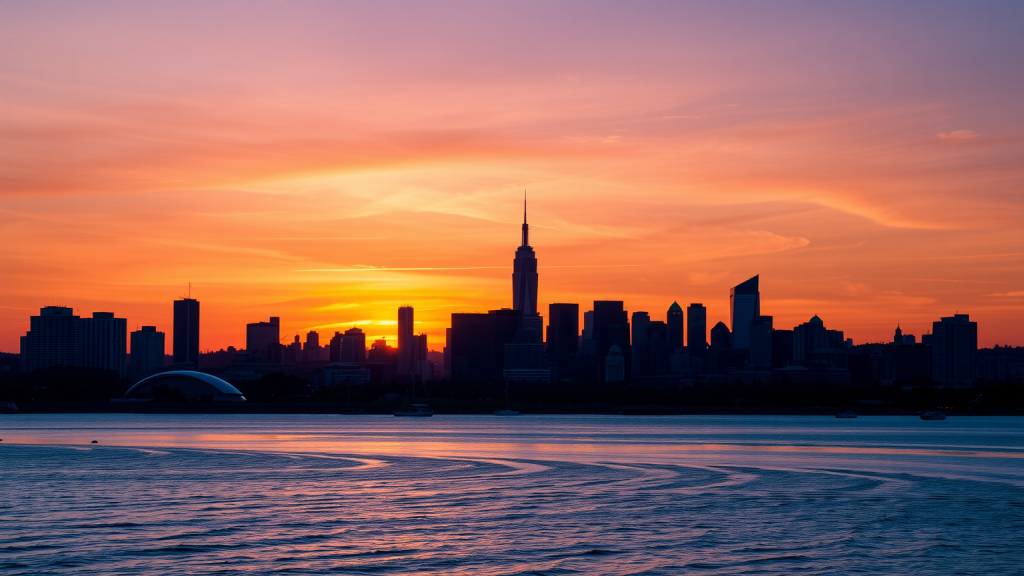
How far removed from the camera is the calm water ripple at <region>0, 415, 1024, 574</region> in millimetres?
36500

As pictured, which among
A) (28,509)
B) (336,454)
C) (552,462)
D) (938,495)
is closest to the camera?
(28,509)

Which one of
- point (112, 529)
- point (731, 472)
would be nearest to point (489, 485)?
point (731, 472)

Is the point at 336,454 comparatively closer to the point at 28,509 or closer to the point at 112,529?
the point at 28,509

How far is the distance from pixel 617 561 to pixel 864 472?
47302 millimetres

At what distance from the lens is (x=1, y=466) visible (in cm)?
8044

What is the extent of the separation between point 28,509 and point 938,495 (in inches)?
1841

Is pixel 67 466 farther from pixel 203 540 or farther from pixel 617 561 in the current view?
pixel 617 561

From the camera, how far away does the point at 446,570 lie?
34.8m

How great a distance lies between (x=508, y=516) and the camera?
48.3 metres

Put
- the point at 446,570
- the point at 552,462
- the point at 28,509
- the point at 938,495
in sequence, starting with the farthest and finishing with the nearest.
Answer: the point at 552,462
the point at 938,495
the point at 28,509
the point at 446,570

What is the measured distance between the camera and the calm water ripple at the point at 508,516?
1437 inches

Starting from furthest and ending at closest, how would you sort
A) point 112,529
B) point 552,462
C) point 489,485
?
point 552,462 < point 489,485 < point 112,529

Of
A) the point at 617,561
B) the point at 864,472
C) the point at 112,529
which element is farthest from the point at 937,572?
the point at 864,472

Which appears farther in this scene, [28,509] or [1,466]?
[1,466]
